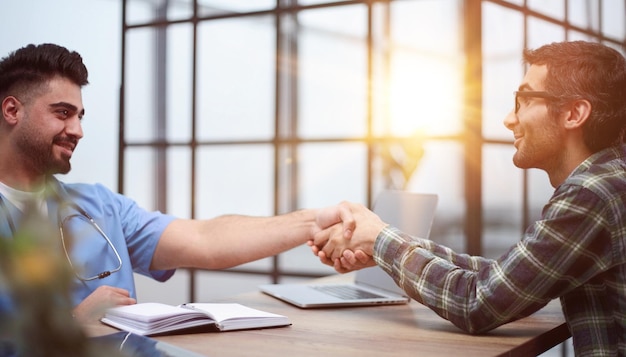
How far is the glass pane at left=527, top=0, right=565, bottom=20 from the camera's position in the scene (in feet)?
11.2

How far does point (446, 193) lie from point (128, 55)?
7.07ft

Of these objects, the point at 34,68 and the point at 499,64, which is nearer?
the point at 34,68

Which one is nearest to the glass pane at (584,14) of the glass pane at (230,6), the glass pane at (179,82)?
the glass pane at (230,6)

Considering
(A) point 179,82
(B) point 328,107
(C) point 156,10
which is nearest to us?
(B) point 328,107

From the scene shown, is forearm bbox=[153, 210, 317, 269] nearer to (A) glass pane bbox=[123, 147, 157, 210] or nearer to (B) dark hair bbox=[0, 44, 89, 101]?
(B) dark hair bbox=[0, 44, 89, 101]

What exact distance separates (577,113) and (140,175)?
3.09 metres

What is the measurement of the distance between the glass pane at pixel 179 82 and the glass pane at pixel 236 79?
0.08 m

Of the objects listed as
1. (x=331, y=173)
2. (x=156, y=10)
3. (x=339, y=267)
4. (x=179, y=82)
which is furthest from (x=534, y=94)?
(x=156, y=10)

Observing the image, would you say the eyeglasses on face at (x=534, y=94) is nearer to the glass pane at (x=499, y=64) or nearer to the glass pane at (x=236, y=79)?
the glass pane at (x=499, y=64)

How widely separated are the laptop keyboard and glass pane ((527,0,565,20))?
2.09m

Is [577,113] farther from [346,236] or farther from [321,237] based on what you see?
[321,237]

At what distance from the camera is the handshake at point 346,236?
1.71 m

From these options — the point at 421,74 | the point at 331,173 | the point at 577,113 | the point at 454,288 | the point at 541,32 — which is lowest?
the point at 454,288

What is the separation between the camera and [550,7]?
3.52 meters
